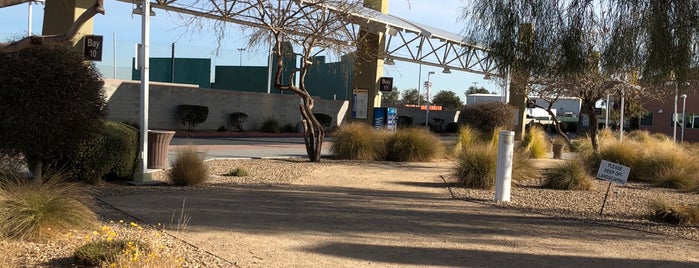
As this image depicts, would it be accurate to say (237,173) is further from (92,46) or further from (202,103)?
(202,103)

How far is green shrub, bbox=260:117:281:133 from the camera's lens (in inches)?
1339

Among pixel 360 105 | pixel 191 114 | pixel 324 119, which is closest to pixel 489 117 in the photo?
pixel 360 105

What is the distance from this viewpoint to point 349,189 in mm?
12172

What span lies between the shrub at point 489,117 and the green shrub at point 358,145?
6152 mm

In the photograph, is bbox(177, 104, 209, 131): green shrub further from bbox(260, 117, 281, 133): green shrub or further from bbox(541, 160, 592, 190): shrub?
Result: bbox(541, 160, 592, 190): shrub

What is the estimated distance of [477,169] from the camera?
13008 mm

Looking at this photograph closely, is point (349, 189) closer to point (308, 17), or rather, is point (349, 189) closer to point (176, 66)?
point (308, 17)

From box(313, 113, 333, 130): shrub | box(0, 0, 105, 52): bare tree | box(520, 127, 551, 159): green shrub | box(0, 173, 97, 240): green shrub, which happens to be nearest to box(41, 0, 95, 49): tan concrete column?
box(0, 0, 105, 52): bare tree

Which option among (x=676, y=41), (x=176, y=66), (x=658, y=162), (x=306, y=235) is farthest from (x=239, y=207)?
(x=176, y=66)

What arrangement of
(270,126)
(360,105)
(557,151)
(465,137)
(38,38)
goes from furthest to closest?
1. (270,126)
2. (360,105)
3. (557,151)
4. (465,137)
5. (38,38)

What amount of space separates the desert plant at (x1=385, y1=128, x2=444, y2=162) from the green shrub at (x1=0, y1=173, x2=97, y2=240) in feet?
41.3

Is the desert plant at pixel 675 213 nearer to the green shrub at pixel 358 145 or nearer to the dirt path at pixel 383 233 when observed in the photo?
the dirt path at pixel 383 233

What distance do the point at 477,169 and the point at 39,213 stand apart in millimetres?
8752

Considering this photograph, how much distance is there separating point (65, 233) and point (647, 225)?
7.88 metres
